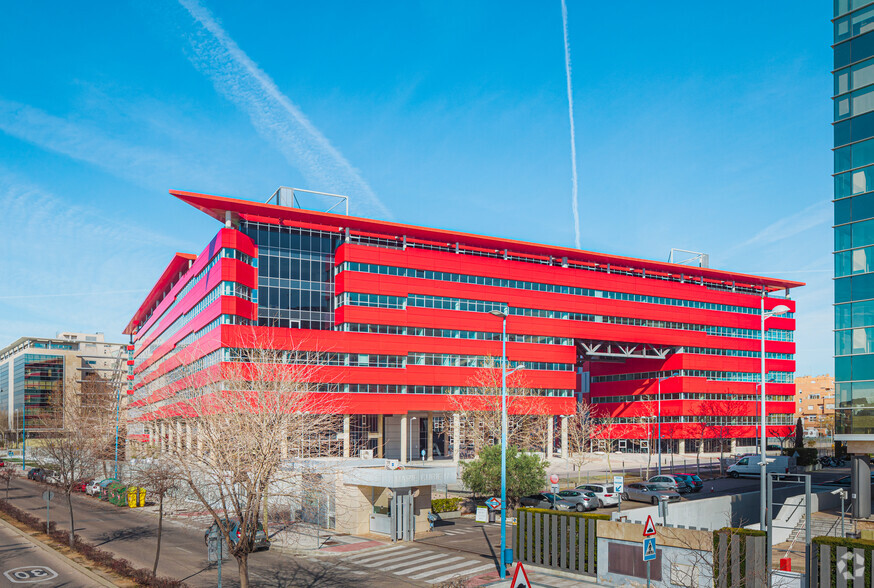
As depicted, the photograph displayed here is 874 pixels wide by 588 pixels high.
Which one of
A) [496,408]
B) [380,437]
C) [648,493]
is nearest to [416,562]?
[648,493]

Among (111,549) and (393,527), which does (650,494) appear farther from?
(111,549)

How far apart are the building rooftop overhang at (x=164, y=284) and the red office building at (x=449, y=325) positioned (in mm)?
736

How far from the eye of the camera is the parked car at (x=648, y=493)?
44.8 meters

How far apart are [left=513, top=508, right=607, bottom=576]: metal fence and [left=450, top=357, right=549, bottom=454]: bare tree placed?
1230 inches

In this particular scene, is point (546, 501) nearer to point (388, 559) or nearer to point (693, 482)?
point (388, 559)

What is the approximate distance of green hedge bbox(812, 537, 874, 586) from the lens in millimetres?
18422

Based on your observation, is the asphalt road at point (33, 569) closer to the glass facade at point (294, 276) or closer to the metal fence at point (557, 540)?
the metal fence at point (557, 540)

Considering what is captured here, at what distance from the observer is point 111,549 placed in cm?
3159

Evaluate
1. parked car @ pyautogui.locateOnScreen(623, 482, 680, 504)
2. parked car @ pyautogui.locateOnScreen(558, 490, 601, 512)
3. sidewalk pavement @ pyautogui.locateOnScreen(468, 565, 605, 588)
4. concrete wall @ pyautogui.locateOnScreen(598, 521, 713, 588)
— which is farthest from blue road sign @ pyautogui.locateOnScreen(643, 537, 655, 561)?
parked car @ pyautogui.locateOnScreen(623, 482, 680, 504)

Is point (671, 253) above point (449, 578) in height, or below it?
above

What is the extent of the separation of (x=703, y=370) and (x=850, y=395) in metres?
65.4

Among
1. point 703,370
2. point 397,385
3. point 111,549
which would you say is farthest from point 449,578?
point 703,370

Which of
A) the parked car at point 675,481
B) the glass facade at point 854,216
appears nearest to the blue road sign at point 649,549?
the glass facade at point 854,216

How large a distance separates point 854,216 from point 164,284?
92.9m
